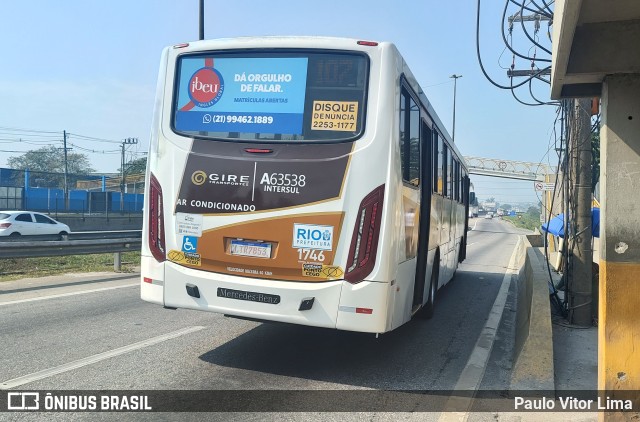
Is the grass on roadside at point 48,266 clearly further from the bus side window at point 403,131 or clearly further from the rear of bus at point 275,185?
the bus side window at point 403,131

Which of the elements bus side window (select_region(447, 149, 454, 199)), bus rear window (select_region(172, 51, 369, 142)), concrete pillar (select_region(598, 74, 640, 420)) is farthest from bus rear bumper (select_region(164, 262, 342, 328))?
bus side window (select_region(447, 149, 454, 199))

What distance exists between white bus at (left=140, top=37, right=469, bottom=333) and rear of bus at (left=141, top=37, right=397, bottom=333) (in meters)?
0.01

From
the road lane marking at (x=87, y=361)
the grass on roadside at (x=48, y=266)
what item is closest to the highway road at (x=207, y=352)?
the road lane marking at (x=87, y=361)

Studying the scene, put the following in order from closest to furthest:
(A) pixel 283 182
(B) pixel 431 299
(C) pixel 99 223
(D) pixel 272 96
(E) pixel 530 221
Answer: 1. (A) pixel 283 182
2. (D) pixel 272 96
3. (B) pixel 431 299
4. (C) pixel 99 223
5. (E) pixel 530 221

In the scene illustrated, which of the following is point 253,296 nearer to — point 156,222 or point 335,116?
point 156,222

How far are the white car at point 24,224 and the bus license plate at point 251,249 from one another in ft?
62.7

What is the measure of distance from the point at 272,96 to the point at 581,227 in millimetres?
5784

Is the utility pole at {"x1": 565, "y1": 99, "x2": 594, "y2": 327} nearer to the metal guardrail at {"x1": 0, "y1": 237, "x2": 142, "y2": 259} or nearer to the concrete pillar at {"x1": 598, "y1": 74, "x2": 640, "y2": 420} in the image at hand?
the concrete pillar at {"x1": 598, "y1": 74, "x2": 640, "y2": 420}

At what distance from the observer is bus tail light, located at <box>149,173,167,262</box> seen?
589 centimetres

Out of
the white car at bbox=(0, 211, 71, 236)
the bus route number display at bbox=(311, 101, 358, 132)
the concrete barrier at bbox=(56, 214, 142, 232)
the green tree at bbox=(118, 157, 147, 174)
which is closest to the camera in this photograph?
the bus route number display at bbox=(311, 101, 358, 132)

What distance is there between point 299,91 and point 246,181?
3.46 feet

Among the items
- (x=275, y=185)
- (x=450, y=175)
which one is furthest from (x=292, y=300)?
(x=450, y=175)

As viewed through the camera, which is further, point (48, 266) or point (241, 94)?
point (48, 266)

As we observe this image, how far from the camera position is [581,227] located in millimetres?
8773
